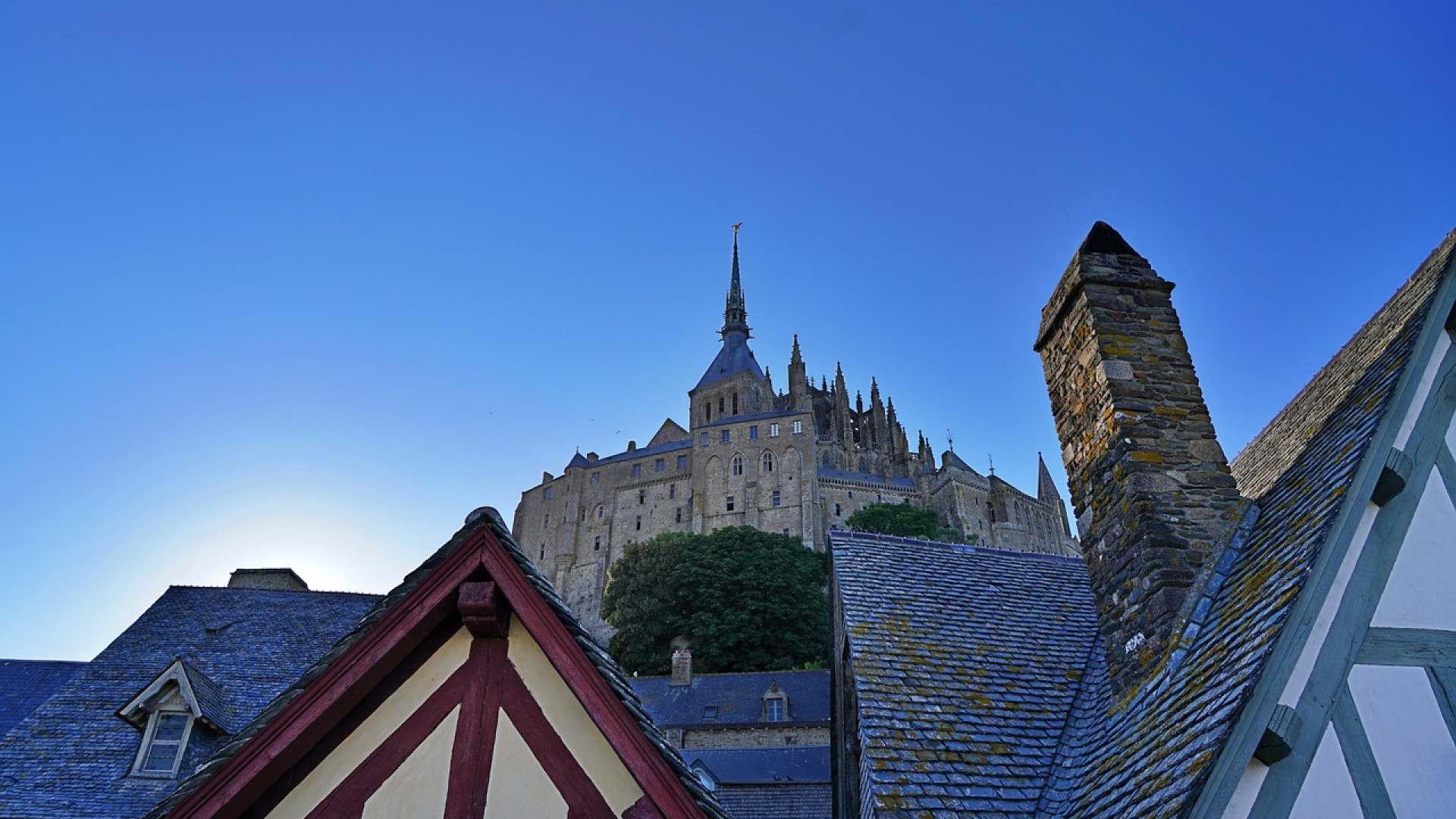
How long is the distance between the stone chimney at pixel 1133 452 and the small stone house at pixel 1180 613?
2cm

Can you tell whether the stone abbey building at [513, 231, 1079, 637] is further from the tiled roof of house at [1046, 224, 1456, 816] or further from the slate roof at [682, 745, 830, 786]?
the tiled roof of house at [1046, 224, 1456, 816]

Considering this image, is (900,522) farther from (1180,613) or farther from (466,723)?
(466,723)

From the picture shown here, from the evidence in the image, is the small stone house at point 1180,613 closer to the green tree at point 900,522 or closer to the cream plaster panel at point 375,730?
the cream plaster panel at point 375,730

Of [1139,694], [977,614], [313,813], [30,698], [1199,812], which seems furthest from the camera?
[30,698]

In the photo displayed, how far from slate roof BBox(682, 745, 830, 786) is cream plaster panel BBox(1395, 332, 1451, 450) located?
2703 cm

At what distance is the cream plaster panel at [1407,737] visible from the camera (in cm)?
350

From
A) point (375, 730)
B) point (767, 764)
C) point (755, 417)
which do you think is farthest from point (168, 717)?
point (755, 417)

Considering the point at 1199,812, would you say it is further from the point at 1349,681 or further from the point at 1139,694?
the point at 1139,694

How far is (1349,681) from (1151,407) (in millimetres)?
2514

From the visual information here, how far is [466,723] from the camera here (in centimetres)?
377

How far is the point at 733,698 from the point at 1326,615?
114 ft

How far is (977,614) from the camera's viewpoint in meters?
7.65

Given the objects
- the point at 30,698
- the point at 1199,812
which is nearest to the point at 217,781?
the point at 1199,812

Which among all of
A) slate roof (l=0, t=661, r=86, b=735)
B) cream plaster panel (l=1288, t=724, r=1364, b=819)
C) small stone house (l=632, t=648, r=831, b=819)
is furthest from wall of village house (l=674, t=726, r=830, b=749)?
cream plaster panel (l=1288, t=724, r=1364, b=819)
